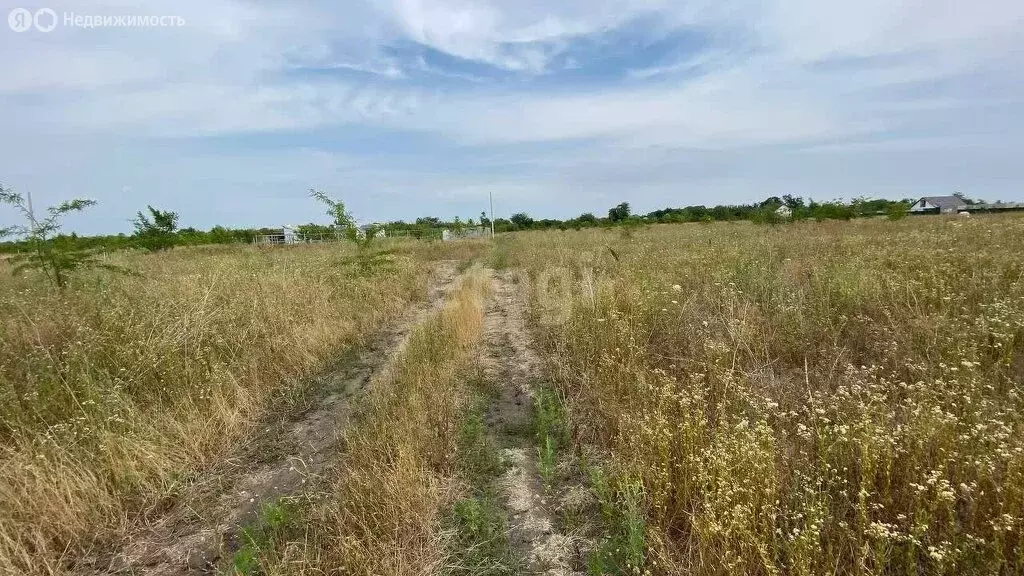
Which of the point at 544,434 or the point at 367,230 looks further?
the point at 367,230

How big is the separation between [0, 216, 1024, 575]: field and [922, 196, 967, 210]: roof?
70.5m

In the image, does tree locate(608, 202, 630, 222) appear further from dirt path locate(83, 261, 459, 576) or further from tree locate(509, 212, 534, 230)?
dirt path locate(83, 261, 459, 576)

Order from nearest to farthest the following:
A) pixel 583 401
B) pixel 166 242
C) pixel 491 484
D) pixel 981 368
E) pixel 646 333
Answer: pixel 491 484, pixel 981 368, pixel 583 401, pixel 646 333, pixel 166 242

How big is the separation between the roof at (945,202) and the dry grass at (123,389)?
246ft

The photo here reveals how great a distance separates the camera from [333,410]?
13.5ft

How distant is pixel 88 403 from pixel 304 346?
2285 mm

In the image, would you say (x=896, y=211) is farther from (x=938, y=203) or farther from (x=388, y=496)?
(x=938, y=203)

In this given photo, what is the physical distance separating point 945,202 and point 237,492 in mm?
82660

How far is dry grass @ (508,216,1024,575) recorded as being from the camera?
189 cm

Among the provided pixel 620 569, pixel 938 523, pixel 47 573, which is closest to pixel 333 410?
pixel 47 573

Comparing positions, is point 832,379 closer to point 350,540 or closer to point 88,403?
point 350,540

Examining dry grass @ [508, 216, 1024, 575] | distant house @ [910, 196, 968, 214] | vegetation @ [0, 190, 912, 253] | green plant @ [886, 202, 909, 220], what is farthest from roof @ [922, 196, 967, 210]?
dry grass @ [508, 216, 1024, 575]

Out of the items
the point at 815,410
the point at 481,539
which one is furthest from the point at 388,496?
the point at 815,410

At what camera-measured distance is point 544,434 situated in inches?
132
